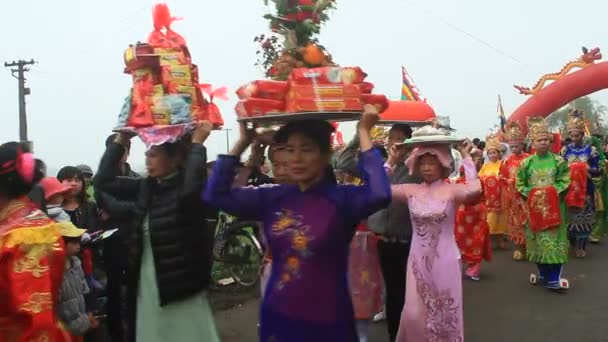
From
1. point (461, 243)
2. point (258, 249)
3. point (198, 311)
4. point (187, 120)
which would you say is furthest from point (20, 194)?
point (461, 243)

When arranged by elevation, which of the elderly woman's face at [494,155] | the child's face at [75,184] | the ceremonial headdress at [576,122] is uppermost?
the ceremonial headdress at [576,122]

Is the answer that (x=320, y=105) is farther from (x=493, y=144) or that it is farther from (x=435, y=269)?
(x=493, y=144)

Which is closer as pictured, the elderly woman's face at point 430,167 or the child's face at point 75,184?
the elderly woman's face at point 430,167

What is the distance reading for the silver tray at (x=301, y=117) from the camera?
8.75ft

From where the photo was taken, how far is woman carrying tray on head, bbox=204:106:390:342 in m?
2.68

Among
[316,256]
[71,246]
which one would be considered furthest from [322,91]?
[71,246]

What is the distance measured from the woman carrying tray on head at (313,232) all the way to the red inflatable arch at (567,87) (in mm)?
16962

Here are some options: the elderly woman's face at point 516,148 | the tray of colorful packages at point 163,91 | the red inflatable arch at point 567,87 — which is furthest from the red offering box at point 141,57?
the red inflatable arch at point 567,87

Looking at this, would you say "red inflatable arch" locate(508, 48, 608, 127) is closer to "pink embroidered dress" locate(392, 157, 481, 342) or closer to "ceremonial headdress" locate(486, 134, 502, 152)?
"ceremonial headdress" locate(486, 134, 502, 152)

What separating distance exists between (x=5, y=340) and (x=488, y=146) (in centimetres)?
886

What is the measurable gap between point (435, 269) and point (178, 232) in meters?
1.88

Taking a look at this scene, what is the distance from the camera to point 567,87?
18.7m

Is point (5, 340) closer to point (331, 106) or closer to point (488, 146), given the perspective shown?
point (331, 106)

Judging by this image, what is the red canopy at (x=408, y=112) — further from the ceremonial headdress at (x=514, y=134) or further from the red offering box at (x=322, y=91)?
the ceremonial headdress at (x=514, y=134)
